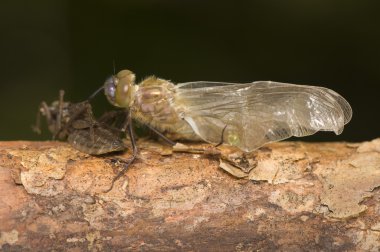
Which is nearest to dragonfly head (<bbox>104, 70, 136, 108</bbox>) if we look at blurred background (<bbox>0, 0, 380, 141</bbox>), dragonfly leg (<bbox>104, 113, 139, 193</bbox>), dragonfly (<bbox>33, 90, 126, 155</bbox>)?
dragonfly leg (<bbox>104, 113, 139, 193</bbox>)

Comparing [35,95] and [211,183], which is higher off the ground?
[35,95]

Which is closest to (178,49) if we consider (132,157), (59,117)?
(59,117)

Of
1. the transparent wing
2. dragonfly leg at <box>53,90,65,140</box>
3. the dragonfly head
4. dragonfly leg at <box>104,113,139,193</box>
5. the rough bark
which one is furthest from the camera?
dragonfly leg at <box>53,90,65,140</box>

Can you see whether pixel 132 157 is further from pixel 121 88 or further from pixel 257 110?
pixel 257 110

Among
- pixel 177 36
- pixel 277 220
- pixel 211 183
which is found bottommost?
pixel 277 220

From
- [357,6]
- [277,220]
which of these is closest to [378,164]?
[277,220]

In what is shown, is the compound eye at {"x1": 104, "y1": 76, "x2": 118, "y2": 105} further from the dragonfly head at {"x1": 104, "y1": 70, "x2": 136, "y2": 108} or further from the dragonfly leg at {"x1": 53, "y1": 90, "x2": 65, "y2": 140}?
the dragonfly leg at {"x1": 53, "y1": 90, "x2": 65, "y2": 140}

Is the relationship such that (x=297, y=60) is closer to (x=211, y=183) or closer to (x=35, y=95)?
(x=35, y=95)
